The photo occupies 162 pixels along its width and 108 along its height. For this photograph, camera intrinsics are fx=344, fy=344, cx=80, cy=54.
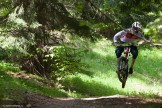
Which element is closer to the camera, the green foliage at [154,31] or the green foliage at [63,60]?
the green foliage at [154,31]

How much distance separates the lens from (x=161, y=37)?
7.61 meters

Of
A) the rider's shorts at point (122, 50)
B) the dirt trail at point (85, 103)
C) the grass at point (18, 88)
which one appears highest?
the rider's shorts at point (122, 50)

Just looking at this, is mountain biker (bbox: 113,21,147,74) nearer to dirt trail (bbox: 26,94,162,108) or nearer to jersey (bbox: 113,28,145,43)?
jersey (bbox: 113,28,145,43)

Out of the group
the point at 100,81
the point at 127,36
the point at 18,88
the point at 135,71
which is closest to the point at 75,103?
the point at 18,88

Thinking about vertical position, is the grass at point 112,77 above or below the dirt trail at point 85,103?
above

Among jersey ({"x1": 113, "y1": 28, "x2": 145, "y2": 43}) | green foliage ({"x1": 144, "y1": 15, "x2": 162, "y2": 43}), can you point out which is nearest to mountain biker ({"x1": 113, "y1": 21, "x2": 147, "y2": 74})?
jersey ({"x1": 113, "y1": 28, "x2": 145, "y2": 43})

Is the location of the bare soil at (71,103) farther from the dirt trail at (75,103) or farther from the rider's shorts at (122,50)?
the rider's shorts at (122,50)

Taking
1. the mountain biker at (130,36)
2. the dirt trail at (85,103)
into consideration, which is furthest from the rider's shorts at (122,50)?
the dirt trail at (85,103)

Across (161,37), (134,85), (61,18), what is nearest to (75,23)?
(61,18)

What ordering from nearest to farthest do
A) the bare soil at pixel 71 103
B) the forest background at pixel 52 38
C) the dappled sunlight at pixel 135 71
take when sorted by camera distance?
the bare soil at pixel 71 103, the forest background at pixel 52 38, the dappled sunlight at pixel 135 71

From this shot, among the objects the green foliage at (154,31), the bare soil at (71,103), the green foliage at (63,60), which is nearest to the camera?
the green foliage at (154,31)

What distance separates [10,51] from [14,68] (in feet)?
18.6

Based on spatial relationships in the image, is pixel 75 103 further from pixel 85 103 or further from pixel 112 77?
pixel 112 77

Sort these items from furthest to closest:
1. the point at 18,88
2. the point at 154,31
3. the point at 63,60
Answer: the point at 63,60 → the point at 18,88 → the point at 154,31
